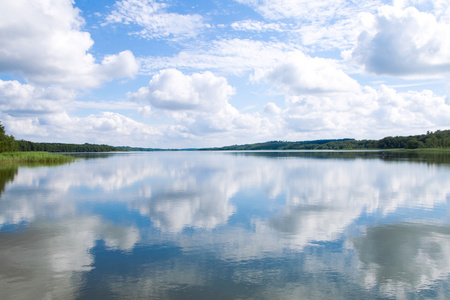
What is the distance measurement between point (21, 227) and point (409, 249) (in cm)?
1415

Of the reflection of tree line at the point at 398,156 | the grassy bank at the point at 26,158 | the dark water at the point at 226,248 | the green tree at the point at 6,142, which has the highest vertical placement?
the green tree at the point at 6,142

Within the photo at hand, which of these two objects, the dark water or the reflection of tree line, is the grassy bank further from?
the reflection of tree line

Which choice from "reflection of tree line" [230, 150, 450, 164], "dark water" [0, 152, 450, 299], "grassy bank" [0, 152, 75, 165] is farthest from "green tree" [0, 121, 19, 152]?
"reflection of tree line" [230, 150, 450, 164]

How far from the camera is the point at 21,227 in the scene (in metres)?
12.3

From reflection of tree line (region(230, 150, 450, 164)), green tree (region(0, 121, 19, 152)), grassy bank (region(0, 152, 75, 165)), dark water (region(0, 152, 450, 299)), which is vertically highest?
green tree (region(0, 121, 19, 152))

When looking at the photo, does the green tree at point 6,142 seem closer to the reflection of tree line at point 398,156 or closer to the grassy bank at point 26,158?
the grassy bank at point 26,158

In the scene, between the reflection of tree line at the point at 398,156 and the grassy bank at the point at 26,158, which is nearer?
the grassy bank at the point at 26,158

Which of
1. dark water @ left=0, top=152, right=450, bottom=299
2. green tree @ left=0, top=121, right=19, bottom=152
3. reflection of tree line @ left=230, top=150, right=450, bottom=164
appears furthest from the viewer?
green tree @ left=0, top=121, right=19, bottom=152

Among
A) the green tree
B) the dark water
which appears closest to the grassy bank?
the green tree

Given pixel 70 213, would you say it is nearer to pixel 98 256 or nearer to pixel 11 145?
pixel 98 256

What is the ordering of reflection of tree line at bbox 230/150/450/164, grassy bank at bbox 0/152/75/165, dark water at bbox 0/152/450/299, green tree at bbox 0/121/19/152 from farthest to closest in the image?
green tree at bbox 0/121/19/152
reflection of tree line at bbox 230/150/450/164
grassy bank at bbox 0/152/75/165
dark water at bbox 0/152/450/299

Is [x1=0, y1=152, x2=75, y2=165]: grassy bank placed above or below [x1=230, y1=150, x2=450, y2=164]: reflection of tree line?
above

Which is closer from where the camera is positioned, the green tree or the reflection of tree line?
the reflection of tree line

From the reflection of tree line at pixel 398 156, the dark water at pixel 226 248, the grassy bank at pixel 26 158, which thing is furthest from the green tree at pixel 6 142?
the reflection of tree line at pixel 398 156
